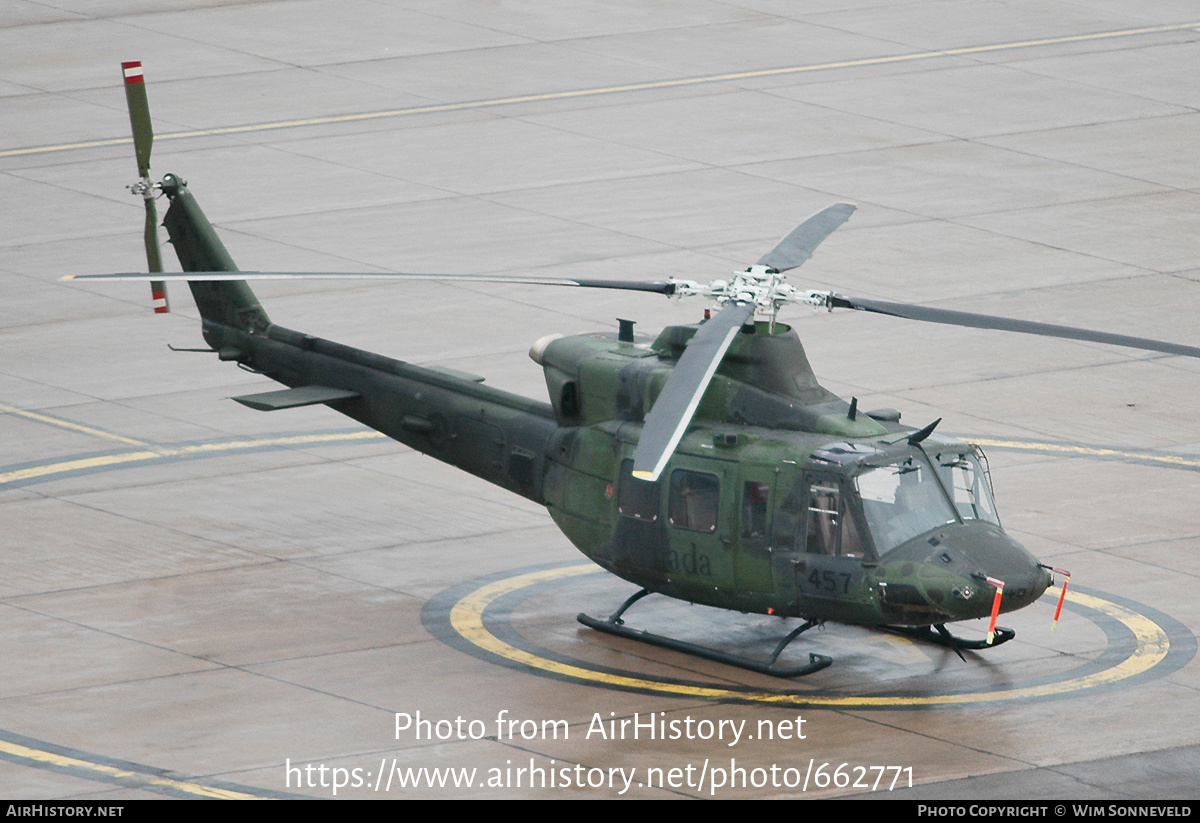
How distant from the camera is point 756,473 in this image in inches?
834

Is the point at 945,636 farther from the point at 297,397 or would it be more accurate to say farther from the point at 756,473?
the point at 297,397

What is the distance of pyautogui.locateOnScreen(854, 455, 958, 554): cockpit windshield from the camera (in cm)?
2070

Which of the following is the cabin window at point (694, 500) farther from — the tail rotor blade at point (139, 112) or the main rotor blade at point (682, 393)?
the tail rotor blade at point (139, 112)

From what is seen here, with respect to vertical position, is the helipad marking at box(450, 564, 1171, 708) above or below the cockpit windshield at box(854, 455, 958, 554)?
below

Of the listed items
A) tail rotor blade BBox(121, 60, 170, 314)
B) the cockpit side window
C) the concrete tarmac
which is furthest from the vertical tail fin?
the cockpit side window

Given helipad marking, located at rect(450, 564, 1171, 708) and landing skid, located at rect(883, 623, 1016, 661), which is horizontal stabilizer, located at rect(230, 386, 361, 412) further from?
landing skid, located at rect(883, 623, 1016, 661)

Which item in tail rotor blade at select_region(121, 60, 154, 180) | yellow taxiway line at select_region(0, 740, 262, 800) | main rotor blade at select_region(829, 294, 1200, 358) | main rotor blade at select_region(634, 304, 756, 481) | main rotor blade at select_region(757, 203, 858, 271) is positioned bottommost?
yellow taxiway line at select_region(0, 740, 262, 800)

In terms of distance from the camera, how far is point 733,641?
22.8 meters

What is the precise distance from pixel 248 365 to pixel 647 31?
3262 cm

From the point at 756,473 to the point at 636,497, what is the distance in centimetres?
145

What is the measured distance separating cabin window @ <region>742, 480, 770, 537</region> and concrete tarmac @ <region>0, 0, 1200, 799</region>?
1.56 metres

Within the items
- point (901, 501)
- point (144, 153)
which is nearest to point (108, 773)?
point (901, 501)

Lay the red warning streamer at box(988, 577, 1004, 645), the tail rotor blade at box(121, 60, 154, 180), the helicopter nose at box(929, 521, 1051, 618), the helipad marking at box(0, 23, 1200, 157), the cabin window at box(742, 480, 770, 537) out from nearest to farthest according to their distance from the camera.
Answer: the red warning streamer at box(988, 577, 1004, 645), the helicopter nose at box(929, 521, 1051, 618), the cabin window at box(742, 480, 770, 537), the tail rotor blade at box(121, 60, 154, 180), the helipad marking at box(0, 23, 1200, 157)
